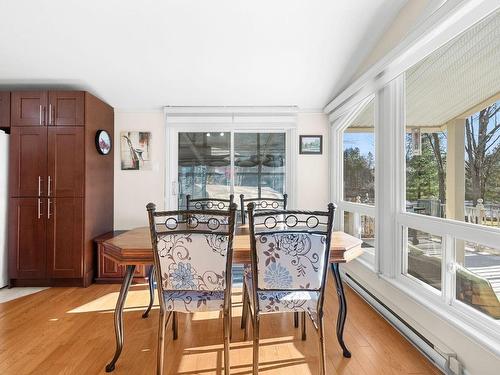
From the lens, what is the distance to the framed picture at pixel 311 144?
4027 millimetres

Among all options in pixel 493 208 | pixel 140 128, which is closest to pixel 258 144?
pixel 140 128

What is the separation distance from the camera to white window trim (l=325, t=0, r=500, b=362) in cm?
161

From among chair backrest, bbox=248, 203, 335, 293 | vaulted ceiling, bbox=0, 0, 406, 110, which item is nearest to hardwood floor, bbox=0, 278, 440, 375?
chair backrest, bbox=248, 203, 335, 293

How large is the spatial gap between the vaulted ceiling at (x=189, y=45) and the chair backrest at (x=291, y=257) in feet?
5.79

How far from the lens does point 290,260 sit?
66.1 inches

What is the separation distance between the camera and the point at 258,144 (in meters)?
4.12

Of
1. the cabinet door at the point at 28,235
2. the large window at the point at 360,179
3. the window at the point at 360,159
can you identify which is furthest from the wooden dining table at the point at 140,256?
the cabinet door at the point at 28,235

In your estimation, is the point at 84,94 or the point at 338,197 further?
the point at 338,197

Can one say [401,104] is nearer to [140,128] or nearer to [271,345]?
[271,345]

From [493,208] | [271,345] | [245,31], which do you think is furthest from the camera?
[245,31]

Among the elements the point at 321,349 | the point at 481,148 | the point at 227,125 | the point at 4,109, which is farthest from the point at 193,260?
the point at 4,109

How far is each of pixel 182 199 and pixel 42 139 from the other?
5.69 feet

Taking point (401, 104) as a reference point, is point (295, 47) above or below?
above

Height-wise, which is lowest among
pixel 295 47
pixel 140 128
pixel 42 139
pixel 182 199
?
pixel 182 199
